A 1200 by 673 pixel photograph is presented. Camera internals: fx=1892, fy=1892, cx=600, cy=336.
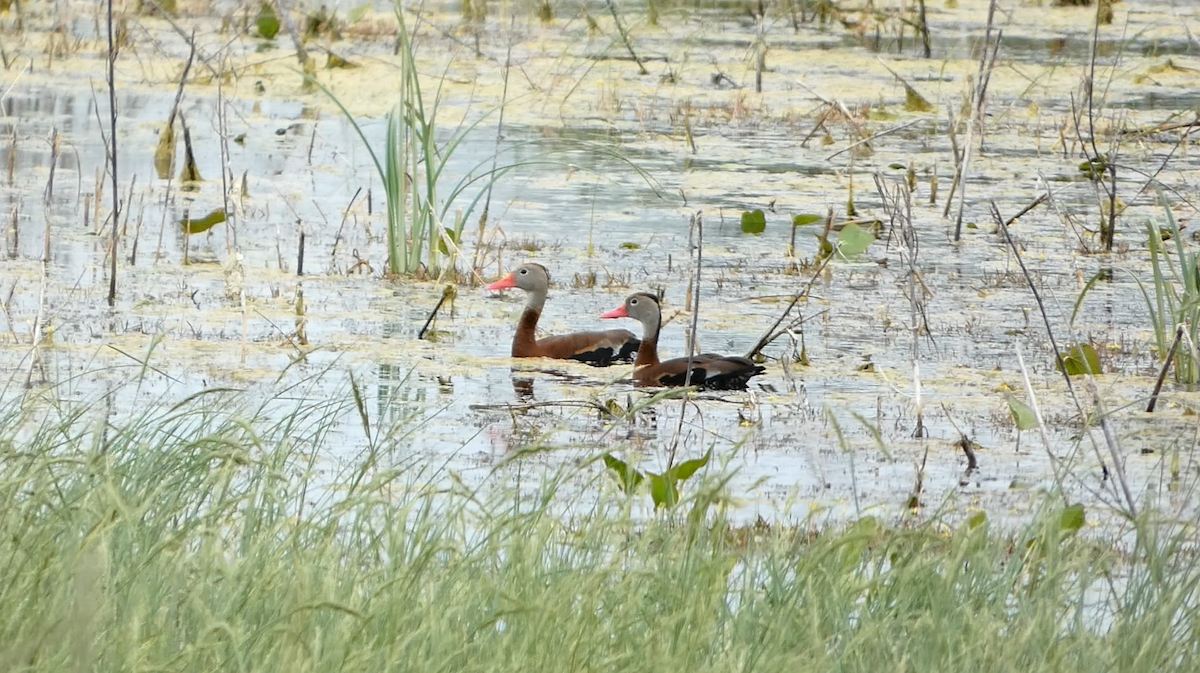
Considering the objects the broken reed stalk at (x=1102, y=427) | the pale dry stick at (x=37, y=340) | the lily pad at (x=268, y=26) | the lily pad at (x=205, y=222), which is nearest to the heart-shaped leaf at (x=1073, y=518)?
the broken reed stalk at (x=1102, y=427)

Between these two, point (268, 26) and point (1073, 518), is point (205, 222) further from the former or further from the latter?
point (268, 26)

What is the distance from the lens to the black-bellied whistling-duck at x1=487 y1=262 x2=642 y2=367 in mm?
6660

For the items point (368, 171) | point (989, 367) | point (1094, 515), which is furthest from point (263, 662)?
point (368, 171)

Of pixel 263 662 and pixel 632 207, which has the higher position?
pixel 263 662

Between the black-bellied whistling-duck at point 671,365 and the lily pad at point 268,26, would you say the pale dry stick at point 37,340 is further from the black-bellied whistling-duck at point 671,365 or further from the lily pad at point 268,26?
the lily pad at point 268,26

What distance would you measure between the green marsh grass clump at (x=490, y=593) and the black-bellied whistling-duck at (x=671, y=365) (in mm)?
2096

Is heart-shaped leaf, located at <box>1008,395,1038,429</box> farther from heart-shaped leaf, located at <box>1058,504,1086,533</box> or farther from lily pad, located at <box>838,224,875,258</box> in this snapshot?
lily pad, located at <box>838,224,875,258</box>

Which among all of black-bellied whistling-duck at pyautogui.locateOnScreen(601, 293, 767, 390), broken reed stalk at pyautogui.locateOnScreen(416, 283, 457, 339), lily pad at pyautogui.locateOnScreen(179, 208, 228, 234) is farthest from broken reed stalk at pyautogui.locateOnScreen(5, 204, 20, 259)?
black-bellied whistling-duck at pyautogui.locateOnScreen(601, 293, 767, 390)

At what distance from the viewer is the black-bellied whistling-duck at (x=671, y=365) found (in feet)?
20.0

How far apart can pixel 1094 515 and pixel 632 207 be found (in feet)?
16.2

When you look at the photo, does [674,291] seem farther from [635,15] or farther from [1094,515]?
[635,15]

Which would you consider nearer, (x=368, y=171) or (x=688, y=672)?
(x=688, y=672)

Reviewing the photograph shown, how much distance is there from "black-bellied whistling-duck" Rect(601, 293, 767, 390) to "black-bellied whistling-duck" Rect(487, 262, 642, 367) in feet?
0.35

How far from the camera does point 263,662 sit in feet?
9.31
